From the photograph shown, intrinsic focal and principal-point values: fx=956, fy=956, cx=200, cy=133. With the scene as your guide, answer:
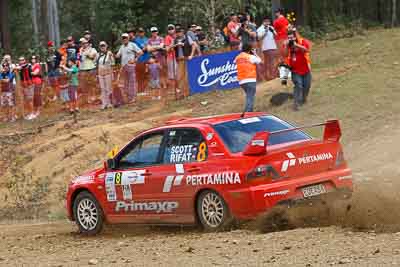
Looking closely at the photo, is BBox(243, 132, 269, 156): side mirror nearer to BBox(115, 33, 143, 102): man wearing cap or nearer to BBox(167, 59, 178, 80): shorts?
BBox(167, 59, 178, 80): shorts

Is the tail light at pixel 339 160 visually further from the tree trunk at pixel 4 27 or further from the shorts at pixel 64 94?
the tree trunk at pixel 4 27

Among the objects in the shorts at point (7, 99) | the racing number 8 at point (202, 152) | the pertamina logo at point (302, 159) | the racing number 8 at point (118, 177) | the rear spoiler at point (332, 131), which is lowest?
the shorts at point (7, 99)

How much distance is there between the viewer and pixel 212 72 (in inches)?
1009

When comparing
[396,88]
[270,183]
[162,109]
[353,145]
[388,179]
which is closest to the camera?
[270,183]

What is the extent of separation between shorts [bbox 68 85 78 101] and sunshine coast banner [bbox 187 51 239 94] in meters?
3.33

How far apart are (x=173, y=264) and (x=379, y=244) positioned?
6.72 ft

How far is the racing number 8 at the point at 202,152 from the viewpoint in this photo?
1227 centimetres

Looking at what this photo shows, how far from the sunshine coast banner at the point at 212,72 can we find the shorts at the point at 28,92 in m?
4.82

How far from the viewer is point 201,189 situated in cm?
1210

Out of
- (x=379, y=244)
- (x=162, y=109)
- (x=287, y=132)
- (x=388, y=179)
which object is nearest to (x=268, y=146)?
(x=287, y=132)

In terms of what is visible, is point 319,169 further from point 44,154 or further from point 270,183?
point 44,154

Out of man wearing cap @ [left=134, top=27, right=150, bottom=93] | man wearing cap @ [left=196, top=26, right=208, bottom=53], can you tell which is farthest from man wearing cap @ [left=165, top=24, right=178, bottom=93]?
man wearing cap @ [left=196, top=26, right=208, bottom=53]

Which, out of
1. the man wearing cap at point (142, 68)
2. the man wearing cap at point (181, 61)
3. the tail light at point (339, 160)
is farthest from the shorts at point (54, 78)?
the tail light at point (339, 160)

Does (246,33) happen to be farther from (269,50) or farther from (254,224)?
(254,224)
